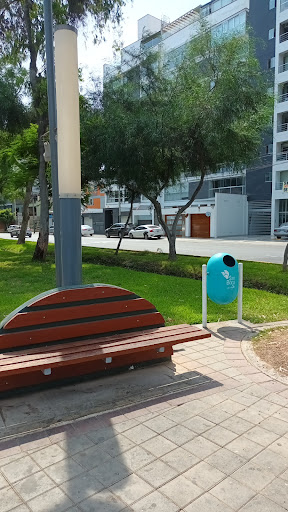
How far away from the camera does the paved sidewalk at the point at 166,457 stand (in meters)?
2.27

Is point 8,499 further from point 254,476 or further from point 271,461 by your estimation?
point 271,461

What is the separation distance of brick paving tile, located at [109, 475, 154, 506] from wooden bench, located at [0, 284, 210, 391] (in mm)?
1203

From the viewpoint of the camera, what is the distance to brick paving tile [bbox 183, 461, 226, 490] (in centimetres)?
241

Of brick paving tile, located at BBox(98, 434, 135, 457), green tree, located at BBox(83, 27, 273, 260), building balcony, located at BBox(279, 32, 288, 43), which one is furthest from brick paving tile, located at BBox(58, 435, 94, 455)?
building balcony, located at BBox(279, 32, 288, 43)

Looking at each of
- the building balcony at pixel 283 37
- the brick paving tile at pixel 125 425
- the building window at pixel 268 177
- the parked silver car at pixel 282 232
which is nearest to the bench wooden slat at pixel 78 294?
the brick paving tile at pixel 125 425

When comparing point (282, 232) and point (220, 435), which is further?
point (282, 232)

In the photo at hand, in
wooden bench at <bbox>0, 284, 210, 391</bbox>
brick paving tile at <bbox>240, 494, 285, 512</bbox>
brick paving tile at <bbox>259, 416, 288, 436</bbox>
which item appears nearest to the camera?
brick paving tile at <bbox>240, 494, 285, 512</bbox>

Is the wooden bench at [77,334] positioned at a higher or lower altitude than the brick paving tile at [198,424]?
higher

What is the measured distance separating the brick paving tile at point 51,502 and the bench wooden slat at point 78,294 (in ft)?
5.58

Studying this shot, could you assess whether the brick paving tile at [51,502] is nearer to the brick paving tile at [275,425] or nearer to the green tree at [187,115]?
the brick paving tile at [275,425]

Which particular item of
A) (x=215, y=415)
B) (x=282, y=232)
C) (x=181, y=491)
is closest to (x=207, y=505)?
(x=181, y=491)

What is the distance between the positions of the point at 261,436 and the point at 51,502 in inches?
62.8

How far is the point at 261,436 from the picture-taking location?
296 centimetres

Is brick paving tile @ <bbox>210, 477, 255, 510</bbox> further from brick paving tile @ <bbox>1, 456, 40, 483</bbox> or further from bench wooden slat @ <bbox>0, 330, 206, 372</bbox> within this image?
bench wooden slat @ <bbox>0, 330, 206, 372</bbox>
